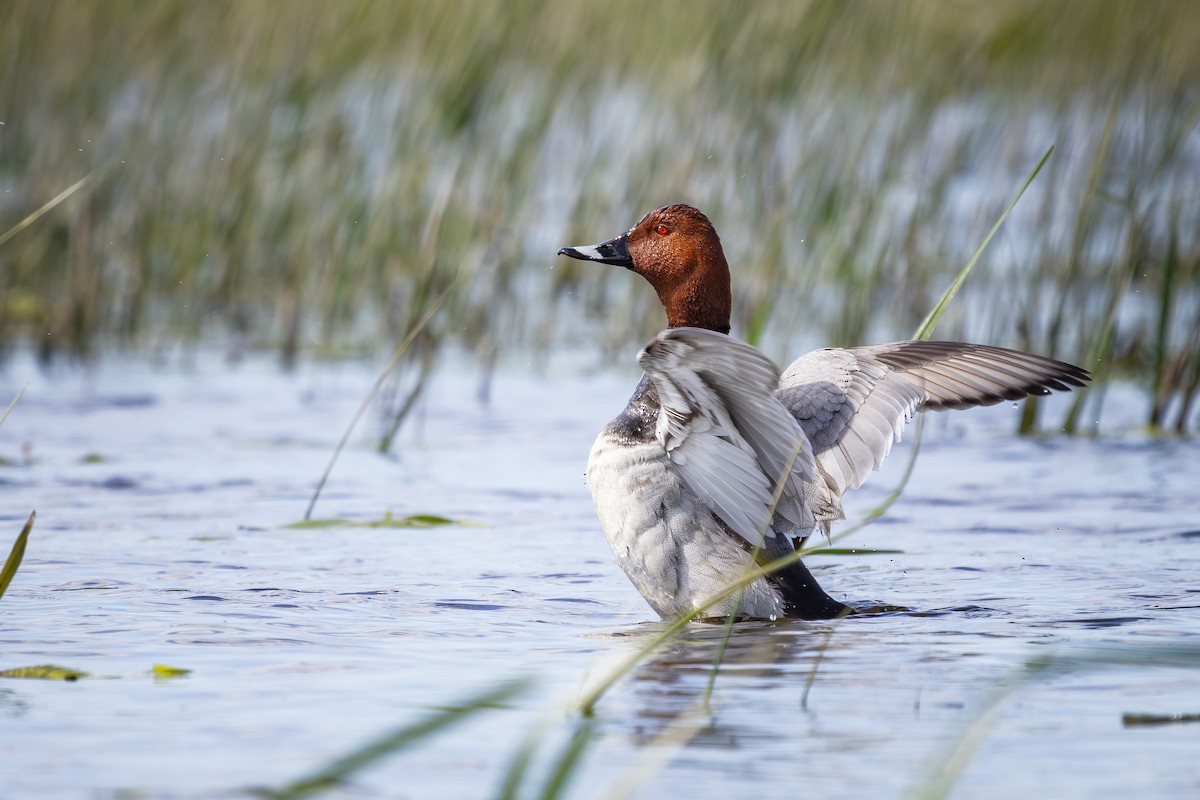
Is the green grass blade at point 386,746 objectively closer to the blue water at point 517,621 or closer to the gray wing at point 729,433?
the blue water at point 517,621

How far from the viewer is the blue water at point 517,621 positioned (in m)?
3.16

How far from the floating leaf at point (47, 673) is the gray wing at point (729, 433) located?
5.04 ft

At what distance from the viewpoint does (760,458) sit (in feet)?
15.2

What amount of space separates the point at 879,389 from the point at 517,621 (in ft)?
4.43

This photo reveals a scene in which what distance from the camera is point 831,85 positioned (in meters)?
8.89

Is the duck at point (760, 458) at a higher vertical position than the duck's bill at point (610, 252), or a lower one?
lower

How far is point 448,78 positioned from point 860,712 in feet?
17.7

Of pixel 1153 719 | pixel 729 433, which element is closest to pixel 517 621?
pixel 729 433

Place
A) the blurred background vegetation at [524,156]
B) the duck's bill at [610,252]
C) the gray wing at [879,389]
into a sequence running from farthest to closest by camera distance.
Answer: the blurred background vegetation at [524,156]
the duck's bill at [610,252]
the gray wing at [879,389]

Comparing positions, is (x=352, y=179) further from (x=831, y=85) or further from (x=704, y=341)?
(x=704, y=341)

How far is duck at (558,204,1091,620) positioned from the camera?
4.59 meters

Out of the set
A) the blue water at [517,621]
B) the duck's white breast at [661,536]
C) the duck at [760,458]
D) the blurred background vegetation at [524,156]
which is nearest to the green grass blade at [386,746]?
the blue water at [517,621]

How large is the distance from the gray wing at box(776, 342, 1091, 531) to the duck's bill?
778 millimetres

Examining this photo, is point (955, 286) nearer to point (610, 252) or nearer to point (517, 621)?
point (517, 621)
